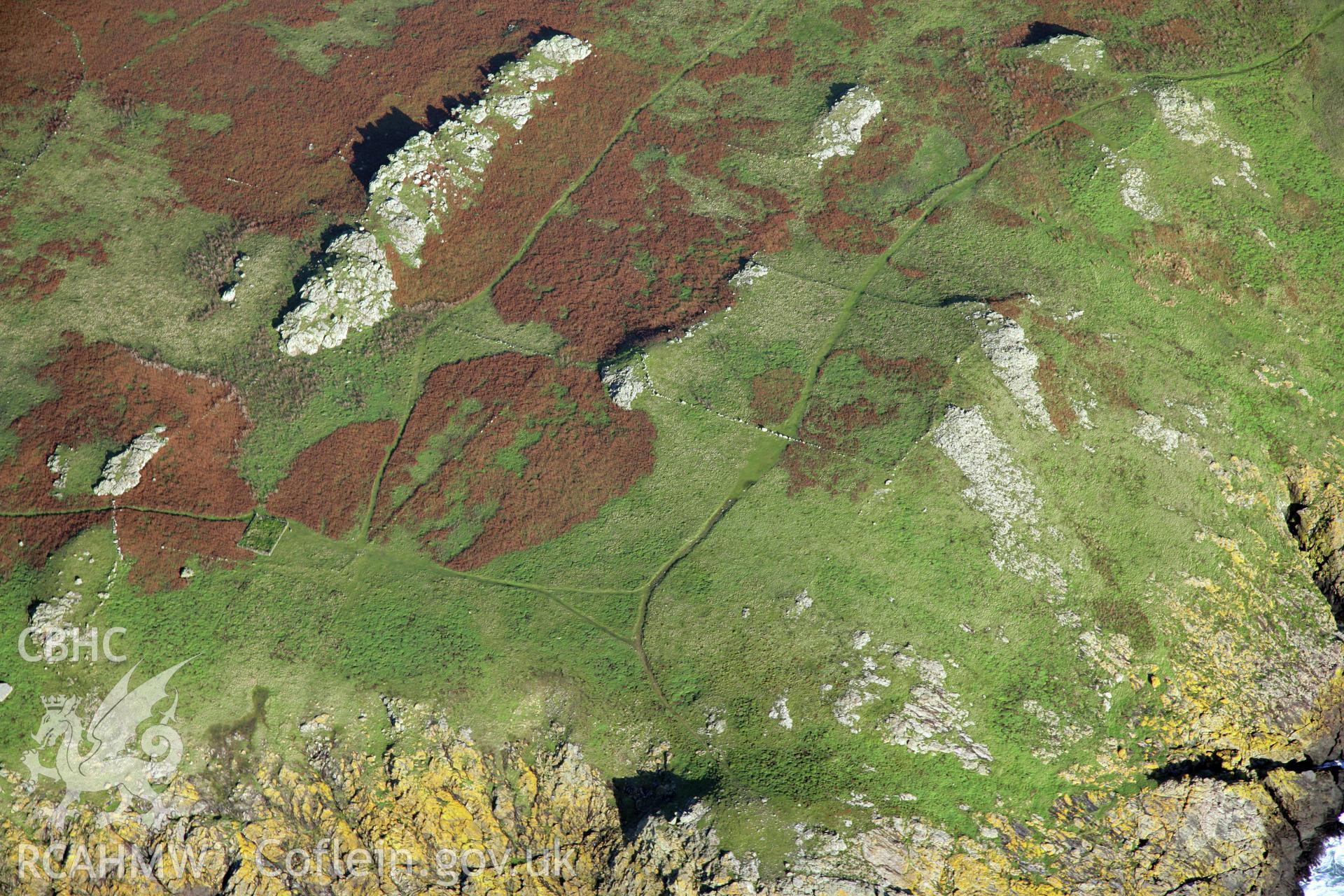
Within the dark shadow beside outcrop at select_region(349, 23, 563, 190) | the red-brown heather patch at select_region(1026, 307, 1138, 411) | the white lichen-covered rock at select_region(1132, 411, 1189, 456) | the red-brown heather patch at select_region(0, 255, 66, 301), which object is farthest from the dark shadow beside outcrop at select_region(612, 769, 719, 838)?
the red-brown heather patch at select_region(0, 255, 66, 301)

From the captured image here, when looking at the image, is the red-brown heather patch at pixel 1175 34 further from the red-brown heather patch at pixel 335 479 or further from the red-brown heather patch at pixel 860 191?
the red-brown heather patch at pixel 335 479

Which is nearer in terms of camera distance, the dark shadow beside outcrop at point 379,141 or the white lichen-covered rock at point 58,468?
the white lichen-covered rock at point 58,468

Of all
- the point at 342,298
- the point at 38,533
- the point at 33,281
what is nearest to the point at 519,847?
the point at 38,533

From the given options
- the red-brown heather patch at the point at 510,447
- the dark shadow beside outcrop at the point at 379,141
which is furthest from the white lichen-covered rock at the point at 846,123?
the dark shadow beside outcrop at the point at 379,141

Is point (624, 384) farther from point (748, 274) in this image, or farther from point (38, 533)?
point (38, 533)

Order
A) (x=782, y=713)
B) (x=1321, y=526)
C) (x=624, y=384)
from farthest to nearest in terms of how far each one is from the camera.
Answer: (x=624, y=384)
(x=1321, y=526)
(x=782, y=713)

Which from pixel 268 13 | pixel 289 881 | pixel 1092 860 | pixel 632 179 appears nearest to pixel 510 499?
pixel 289 881
